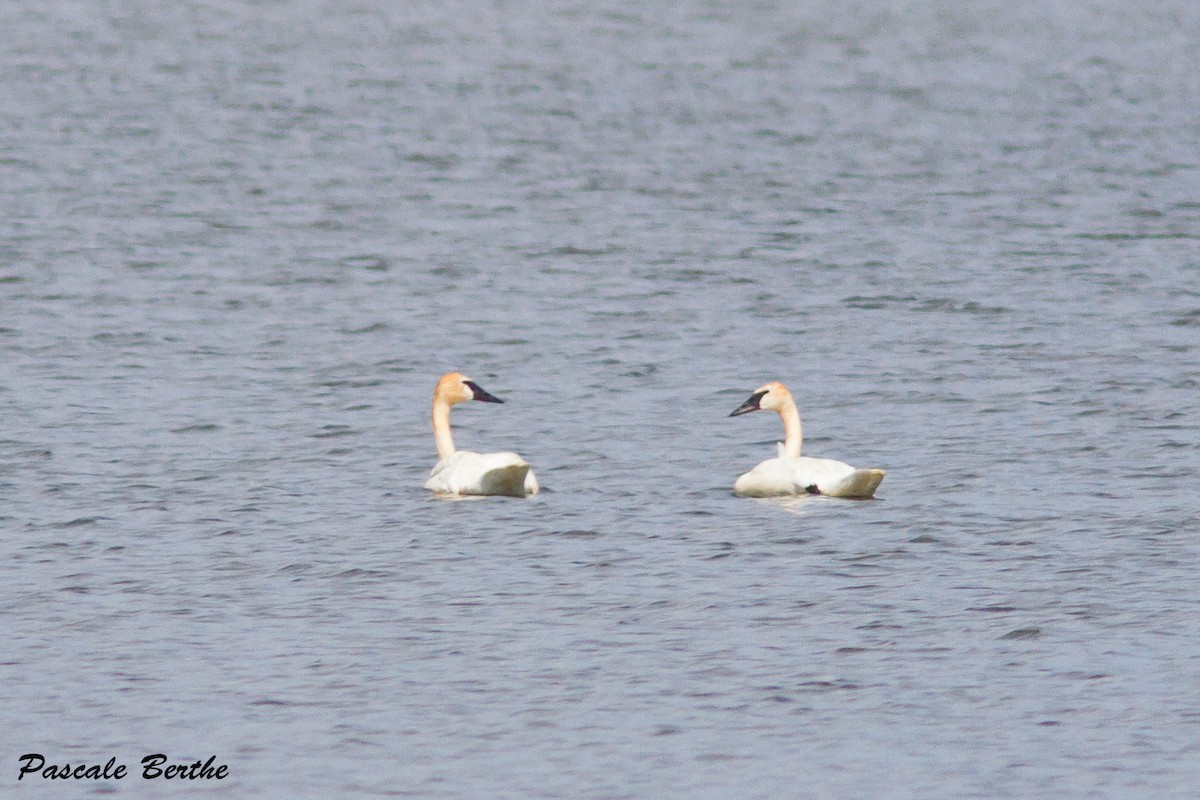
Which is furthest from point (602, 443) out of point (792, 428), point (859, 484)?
point (859, 484)

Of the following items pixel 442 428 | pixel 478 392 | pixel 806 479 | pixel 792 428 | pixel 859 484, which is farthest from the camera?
pixel 478 392

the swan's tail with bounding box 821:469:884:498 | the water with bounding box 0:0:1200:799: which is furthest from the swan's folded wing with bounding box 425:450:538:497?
the swan's tail with bounding box 821:469:884:498

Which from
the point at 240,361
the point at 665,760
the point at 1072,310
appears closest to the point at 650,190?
the point at 1072,310

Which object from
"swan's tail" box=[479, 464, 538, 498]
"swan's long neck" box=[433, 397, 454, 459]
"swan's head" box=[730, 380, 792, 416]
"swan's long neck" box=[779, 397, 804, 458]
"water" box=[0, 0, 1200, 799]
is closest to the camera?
"water" box=[0, 0, 1200, 799]

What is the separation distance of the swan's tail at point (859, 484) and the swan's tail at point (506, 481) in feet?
7.73

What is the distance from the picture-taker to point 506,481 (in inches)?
698

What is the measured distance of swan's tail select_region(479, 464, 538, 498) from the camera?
690 inches

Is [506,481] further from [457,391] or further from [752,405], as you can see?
[752,405]

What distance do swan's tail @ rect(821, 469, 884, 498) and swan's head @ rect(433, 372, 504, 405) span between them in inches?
136

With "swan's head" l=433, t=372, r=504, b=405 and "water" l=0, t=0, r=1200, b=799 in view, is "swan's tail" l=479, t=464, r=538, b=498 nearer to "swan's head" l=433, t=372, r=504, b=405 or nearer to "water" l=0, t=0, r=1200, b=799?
"water" l=0, t=0, r=1200, b=799

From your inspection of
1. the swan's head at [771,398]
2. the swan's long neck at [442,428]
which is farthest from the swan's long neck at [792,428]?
the swan's long neck at [442,428]

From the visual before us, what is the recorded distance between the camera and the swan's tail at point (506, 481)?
1752cm

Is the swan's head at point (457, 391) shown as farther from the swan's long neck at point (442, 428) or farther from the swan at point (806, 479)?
the swan at point (806, 479)

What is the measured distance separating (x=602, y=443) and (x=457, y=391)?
52.1 inches
